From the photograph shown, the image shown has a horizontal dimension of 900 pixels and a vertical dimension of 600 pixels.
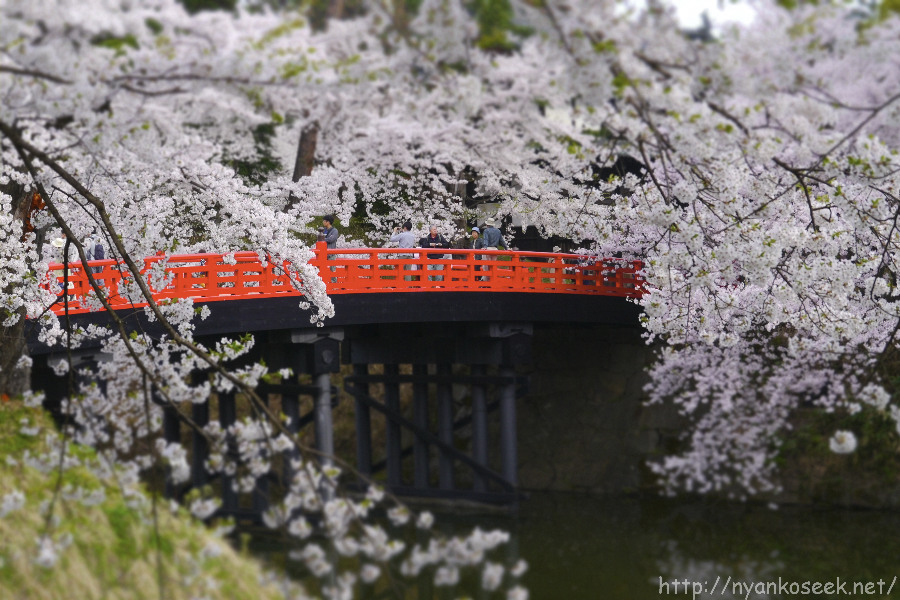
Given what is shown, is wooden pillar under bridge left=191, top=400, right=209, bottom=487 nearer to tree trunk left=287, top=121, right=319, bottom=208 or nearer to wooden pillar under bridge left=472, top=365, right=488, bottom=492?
wooden pillar under bridge left=472, top=365, right=488, bottom=492

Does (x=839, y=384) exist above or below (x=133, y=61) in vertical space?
below

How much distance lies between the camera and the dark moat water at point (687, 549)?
1212 cm

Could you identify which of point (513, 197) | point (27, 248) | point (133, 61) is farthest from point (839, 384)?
point (133, 61)

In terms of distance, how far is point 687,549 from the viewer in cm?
1424

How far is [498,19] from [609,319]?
26.8ft

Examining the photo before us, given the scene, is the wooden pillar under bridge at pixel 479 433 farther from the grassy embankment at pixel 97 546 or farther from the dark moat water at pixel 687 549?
the grassy embankment at pixel 97 546

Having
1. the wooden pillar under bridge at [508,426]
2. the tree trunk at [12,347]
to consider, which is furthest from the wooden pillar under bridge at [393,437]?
the tree trunk at [12,347]

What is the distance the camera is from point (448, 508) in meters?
16.4

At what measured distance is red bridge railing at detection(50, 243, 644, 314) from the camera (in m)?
11.5

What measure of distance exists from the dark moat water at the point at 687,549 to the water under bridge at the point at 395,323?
130cm

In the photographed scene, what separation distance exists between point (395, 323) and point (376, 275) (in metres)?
1.99

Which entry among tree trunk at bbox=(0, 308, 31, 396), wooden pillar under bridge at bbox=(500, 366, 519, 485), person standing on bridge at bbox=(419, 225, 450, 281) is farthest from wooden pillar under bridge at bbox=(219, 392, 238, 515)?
tree trunk at bbox=(0, 308, 31, 396)

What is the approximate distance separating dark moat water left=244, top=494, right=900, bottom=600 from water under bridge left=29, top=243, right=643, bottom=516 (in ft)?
4.27

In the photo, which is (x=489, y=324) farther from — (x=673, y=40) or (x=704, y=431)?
(x=673, y=40)
